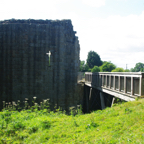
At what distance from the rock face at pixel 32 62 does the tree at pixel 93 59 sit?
50.9 m

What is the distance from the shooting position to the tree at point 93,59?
64438 millimetres

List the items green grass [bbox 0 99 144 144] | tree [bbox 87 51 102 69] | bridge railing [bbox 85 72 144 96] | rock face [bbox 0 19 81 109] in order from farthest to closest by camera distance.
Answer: tree [bbox 87 51 102 69] → rock face [bbox 0 19 81 109] → bridge railing [bbox 85 72 144 96] → green grass [bbox 0 99 144 144]

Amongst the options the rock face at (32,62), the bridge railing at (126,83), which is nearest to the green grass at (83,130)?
the bridge railing at (126,83)

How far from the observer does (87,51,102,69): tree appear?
64.4m

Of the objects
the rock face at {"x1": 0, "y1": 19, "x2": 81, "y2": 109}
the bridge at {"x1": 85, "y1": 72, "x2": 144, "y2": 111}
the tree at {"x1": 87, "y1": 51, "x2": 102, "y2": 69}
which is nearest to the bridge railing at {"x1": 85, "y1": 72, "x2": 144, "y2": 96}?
the bridge at {"x1": 85, "y1": 72, "x2": 144, "y2": 111}

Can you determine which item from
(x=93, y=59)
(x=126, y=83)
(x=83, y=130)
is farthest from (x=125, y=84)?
(x=93, y=59)

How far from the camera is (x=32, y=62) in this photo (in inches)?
564

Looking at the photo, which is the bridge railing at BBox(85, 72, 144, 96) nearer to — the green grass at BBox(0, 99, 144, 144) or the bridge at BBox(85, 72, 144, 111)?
the bridge at BBox(85, 72, 144, 111)

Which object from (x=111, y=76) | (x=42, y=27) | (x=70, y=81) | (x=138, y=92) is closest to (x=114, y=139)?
(x=138, y=92)

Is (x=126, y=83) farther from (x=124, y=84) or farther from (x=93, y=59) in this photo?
(x=93, y=59)

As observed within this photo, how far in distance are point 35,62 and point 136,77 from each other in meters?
10.1

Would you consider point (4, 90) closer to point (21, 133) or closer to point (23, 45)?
point (23, 45)

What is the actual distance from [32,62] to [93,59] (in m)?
52.3

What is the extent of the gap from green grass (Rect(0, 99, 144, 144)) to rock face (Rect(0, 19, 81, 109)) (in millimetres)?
7195
